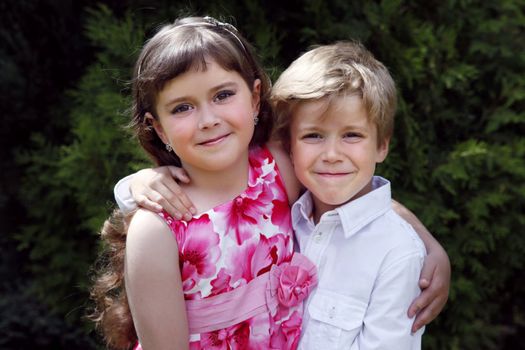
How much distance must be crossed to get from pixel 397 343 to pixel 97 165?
1806 millimetres

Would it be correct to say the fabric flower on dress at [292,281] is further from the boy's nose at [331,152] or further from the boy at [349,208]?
the boy's nose at [331,152]

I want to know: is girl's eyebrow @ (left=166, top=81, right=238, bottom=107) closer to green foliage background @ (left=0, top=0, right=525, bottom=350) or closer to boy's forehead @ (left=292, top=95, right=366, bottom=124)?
boy's forehead @ (left=292, top=95, right=366, bottom=124)

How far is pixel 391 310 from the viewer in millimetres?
2037

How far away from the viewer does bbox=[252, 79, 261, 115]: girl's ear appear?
7.50 feet

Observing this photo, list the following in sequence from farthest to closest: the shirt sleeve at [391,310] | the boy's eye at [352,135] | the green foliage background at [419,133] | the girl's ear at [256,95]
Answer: the green foliage background at [419,133], the girl's ear at [256,95], the boy's eye at [352,135], the shirt sleeve at [391,310]

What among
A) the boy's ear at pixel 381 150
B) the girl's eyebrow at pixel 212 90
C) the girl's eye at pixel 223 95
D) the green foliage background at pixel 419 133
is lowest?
the green foliage background at pixel 419 133

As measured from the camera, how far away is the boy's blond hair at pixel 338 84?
211cm

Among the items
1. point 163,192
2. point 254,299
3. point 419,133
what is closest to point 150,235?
point 163,192

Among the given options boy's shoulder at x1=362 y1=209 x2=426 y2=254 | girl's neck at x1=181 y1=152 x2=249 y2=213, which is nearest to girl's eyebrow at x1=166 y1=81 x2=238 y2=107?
girl's neck at x1=181 y1=152 x2=249 y2=213

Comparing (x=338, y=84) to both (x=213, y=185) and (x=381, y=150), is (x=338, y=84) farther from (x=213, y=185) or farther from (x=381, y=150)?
(x=213, y=185)

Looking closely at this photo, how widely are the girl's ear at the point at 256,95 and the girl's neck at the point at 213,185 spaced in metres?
0.19

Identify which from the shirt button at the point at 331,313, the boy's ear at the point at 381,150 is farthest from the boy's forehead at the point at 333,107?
the shirt button at the point at 331,313

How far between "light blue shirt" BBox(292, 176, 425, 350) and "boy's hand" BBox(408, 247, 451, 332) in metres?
0.03

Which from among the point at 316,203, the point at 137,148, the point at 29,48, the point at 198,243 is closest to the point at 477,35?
the point at 316,203
